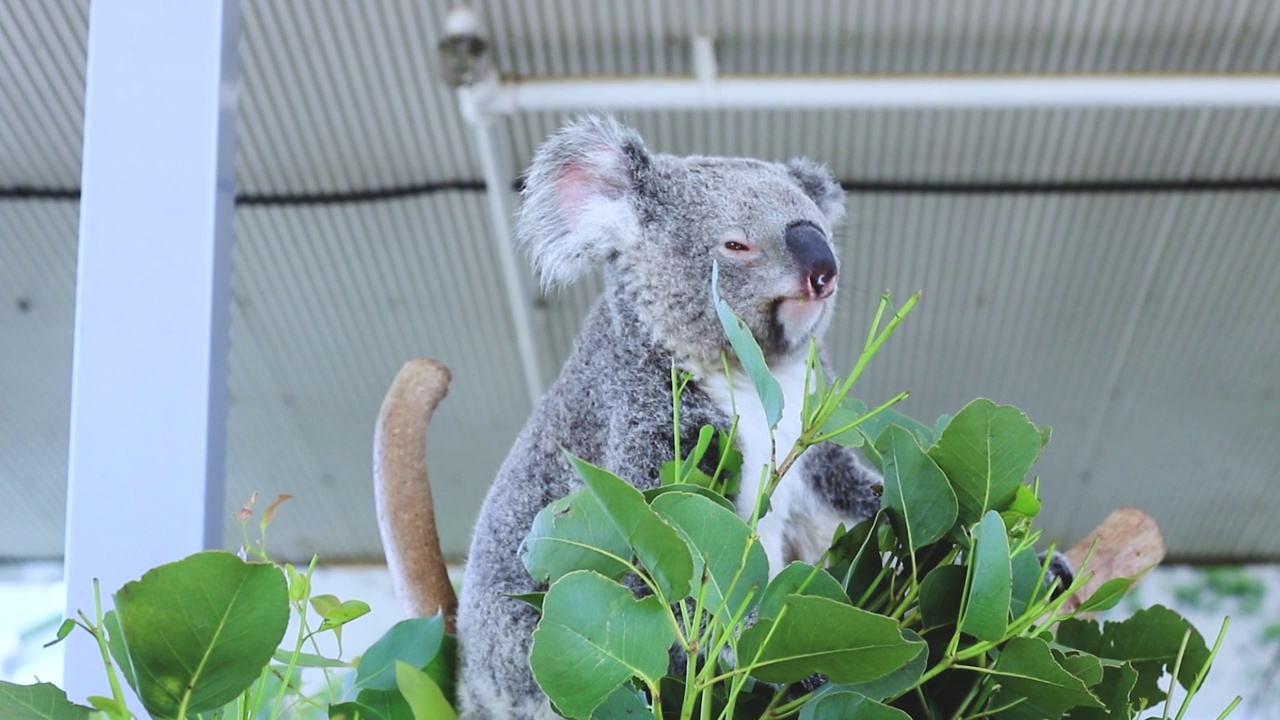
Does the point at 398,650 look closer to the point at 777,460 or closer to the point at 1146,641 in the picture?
the point at 777,460

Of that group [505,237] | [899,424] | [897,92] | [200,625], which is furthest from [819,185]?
[505,237]

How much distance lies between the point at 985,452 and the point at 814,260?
0.38 m

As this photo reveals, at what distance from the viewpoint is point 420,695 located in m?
0.72

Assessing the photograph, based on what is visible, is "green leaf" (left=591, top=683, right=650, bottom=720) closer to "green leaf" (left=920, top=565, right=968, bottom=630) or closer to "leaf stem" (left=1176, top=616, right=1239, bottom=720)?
"green leaf" (left=920, top=565, right=968, bottom=630)

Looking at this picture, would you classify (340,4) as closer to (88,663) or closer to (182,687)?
(88,663)

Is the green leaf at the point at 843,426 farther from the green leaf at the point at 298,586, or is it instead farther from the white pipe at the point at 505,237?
the white pipe at the point at 505,237

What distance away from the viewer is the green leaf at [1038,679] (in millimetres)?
674

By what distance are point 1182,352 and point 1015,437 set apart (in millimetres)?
3087

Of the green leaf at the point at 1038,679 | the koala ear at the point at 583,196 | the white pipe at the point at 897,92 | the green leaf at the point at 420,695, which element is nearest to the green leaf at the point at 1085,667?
the green leaf at the point at 1038,679

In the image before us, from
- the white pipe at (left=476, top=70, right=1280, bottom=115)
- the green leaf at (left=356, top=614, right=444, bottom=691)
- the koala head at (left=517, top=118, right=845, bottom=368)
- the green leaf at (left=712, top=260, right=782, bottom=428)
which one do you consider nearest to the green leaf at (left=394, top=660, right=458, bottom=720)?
the green leaf at (left=356, top=614, right=444, bottom=691)

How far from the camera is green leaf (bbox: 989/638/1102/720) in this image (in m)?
0.67

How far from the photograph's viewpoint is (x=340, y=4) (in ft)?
8.21

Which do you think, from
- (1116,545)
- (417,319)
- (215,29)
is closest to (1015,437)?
(1116,545)

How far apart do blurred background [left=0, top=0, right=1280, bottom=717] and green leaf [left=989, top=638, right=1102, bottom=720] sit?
6.46 ft
